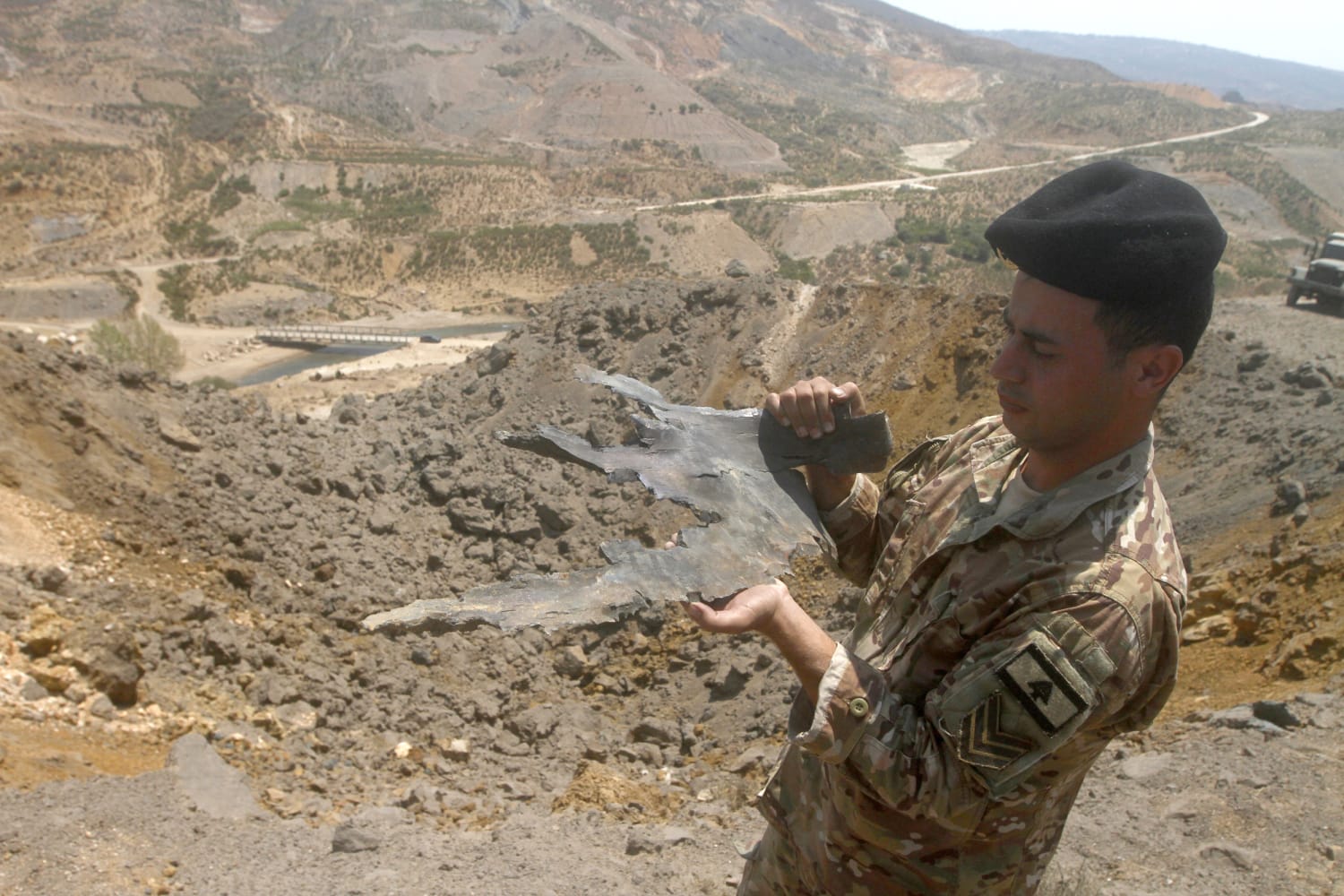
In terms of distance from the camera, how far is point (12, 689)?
6215 mm

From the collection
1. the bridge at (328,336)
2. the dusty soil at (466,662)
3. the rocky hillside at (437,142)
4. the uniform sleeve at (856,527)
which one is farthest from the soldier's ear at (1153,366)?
the rocky hillside at (437,142)

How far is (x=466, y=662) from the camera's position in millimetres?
8008

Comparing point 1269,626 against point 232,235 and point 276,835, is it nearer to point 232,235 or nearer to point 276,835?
point 276,835

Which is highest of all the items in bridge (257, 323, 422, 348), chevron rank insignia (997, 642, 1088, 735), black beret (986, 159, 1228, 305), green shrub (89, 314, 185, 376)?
black beret (986, 159, 1228, 305)

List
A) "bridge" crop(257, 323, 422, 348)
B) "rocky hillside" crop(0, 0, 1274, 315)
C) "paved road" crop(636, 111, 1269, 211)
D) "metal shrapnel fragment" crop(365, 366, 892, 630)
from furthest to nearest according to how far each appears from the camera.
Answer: "paved road" crop(636, 111, 1269, 211) < "rocky hillside" crop(0, 0, 1274, 315) < "bridge" crop(257, 323, 422, 348) < "metal shrapnel fragment" crop(365, 366, 892, 630)

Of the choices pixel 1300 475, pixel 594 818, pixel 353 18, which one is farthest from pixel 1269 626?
pixel 353 18

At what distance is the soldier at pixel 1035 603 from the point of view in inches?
61.7

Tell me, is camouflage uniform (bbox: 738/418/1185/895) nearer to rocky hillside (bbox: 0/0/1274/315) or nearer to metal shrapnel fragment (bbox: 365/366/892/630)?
metal shrapnel fragment (bbox: 365/366/892/630)

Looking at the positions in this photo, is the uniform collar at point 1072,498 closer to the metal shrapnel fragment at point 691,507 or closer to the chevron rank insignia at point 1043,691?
the chevron rank insignia at point 1043,691

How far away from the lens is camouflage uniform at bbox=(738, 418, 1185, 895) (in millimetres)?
1552

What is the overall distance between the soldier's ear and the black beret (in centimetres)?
8

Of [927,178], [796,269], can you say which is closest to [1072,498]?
[796,269]

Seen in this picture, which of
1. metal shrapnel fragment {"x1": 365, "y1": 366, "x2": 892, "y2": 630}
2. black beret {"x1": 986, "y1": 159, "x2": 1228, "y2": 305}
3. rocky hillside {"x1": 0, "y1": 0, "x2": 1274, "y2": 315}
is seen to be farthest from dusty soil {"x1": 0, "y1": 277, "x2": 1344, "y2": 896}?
rocky hillside {"x1": 0, "y1": 0, "x2": 1274, "y2": 315}

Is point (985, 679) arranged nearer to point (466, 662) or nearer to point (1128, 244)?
point (1128, 244)
